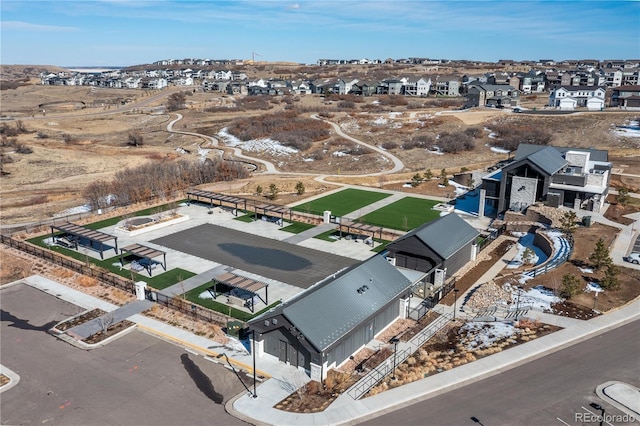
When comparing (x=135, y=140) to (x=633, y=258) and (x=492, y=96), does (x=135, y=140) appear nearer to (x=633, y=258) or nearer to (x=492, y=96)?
(x=633, y=258)

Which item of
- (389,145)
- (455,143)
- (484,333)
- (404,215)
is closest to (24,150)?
(389,145)

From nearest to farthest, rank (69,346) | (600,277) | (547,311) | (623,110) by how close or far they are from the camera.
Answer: (69,346), (547,311), (600,277), (623,110)

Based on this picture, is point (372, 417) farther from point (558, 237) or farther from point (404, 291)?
point (558, 237)

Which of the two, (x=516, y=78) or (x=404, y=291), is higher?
(x=516, y=78)

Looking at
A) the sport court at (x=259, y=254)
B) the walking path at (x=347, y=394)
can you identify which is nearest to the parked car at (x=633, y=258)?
the walking path at (x=347, y=394)

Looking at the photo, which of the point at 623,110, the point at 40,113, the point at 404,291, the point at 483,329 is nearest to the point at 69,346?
the point at 404,291

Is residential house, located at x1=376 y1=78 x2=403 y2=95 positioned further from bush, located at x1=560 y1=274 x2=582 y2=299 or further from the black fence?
bush, located at x1=560 y1=274 x2=582 y2=299

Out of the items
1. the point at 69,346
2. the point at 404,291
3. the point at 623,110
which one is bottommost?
the point at 69,346

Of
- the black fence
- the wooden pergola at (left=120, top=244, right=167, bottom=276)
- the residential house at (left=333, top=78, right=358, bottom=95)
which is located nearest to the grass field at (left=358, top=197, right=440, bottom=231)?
the wooden pergola at (left=120, top=244, right=167, bottom=276)

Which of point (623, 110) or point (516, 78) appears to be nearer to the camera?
point (623, 110)
